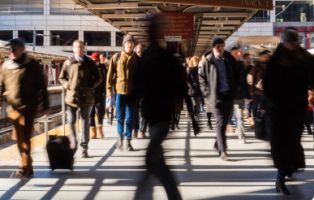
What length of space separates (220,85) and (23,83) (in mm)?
3012

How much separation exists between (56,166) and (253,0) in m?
6.28

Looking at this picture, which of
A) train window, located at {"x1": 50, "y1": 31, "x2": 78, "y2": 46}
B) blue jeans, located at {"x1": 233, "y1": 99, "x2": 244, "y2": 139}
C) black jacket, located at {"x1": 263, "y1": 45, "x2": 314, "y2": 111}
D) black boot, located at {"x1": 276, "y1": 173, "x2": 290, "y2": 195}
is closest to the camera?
black jacket, located at {"x1": 263, "y1": 45, "x2": 314, "y2": 111}

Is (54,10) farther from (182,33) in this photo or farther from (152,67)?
(152,67)

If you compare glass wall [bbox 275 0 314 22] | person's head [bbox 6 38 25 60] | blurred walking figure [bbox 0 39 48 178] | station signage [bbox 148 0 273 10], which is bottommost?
blurred walking figure [bbox 0 39 48 178]

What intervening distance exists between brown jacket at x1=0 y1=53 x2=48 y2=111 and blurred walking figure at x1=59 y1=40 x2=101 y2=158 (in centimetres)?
106

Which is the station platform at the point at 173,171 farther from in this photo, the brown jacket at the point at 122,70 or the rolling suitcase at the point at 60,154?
the brown jacket at the point at 122,70

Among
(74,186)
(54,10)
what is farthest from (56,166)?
(54,10)

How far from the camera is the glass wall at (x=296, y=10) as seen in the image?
213ft

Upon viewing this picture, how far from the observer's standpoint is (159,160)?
18.6 ft

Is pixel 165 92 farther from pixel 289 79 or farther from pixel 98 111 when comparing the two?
pixel 98 111

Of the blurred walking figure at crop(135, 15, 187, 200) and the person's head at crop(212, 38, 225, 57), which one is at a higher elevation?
the person's head at crop(212, 38, 225, 57)

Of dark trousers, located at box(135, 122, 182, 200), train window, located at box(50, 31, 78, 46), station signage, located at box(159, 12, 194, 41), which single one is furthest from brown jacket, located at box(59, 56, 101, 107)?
train window, located at box(50, 31, 78, 46)

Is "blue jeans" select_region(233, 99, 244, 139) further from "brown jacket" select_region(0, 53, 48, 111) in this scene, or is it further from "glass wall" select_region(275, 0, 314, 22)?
"glass wall" select_region(275, 0, 314, 22)

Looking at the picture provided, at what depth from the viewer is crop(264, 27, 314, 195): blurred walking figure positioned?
21.5 feet
